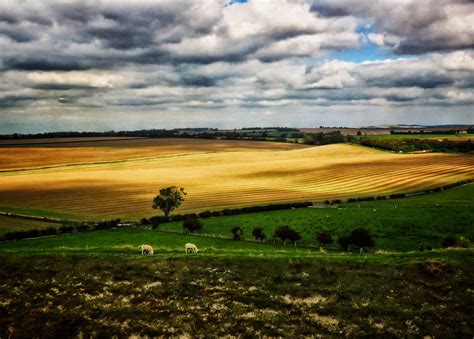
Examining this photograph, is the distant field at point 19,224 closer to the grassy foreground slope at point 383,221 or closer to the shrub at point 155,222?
the shrub at point 155,222

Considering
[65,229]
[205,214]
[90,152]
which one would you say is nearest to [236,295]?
[65,229]

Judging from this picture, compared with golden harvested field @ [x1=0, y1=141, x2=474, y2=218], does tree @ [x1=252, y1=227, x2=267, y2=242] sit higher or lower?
lower

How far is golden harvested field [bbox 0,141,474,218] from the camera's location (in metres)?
75.9

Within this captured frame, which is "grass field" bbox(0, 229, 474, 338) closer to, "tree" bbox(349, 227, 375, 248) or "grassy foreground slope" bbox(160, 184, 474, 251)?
"tree" bbox(349, 227, 375, 248)

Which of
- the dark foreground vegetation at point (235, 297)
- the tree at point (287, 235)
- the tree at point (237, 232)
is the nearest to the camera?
the dark foreground vegetation at point (235, 297)

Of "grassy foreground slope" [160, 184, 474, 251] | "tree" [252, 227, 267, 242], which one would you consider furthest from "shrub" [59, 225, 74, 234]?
"tree" [252, 227, 267, 242]

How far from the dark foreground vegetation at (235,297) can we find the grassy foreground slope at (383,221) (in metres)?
28.9

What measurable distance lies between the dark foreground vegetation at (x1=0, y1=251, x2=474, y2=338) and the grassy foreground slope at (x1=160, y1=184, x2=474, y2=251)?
94.9ft

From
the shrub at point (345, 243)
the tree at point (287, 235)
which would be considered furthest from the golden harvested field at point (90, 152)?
the shrub at point (345, 243)

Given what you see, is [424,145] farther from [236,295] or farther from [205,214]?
[236,295]

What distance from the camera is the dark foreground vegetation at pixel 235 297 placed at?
13992mm

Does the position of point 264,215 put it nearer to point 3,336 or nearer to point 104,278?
point 104,278

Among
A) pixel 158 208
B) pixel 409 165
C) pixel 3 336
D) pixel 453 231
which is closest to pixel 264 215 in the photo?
pixel 158 208

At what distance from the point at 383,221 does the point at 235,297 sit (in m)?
43.7
